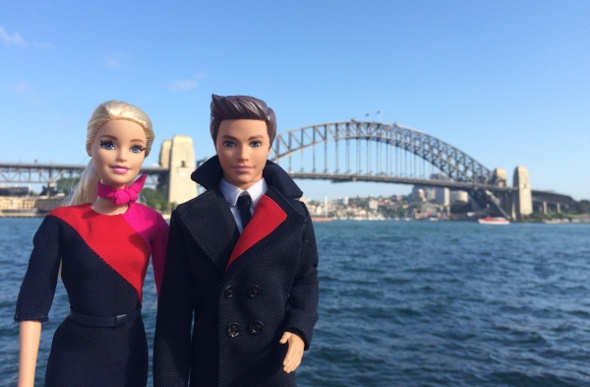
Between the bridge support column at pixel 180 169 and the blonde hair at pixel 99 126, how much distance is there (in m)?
55.5

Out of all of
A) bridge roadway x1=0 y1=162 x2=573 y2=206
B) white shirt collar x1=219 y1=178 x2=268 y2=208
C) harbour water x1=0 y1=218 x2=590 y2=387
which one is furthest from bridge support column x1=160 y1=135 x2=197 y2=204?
white shirt collar x1=219 y1=178 x2=268 y2=208

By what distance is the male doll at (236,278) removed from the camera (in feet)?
5.10

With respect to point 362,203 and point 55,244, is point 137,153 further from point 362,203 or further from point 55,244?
point 362,203

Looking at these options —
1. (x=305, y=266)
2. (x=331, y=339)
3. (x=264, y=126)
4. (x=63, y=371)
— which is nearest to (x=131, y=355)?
(x=63, y=371)

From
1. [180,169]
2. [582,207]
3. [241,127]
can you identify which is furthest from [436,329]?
[582,207]

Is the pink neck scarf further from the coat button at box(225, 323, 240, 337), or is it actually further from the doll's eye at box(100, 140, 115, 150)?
the coat button at box(225, 323, 240, 337)

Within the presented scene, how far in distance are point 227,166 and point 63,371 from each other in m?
1.01

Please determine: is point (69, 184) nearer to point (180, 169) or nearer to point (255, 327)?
point (255, 327)

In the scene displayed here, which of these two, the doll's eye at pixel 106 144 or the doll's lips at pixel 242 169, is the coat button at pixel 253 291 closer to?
the doll's lips at pixel 242 169

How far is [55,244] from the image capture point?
65.3 inches

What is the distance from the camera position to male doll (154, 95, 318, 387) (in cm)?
156

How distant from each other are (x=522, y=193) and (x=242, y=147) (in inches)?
3475

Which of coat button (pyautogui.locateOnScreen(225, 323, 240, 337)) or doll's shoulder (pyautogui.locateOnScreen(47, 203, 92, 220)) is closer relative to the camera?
coat button (pyautogui.locateOnScreen(225, 323, 240, 337))

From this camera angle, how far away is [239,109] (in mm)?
1617
